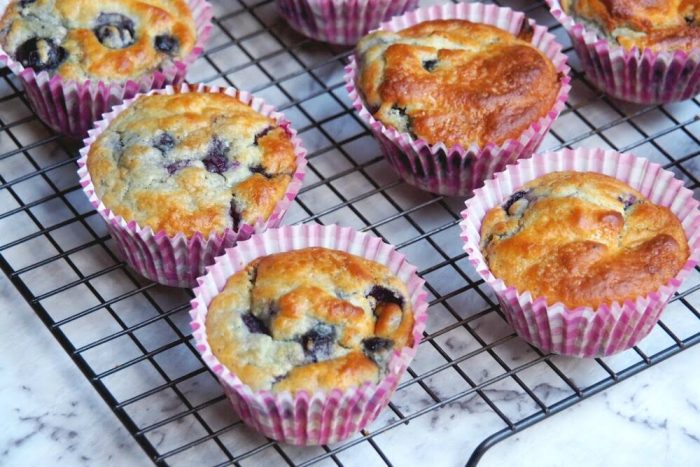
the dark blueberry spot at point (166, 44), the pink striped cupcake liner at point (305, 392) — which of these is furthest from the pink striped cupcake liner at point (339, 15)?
the pink striped cupcake liner at point (305, 392)

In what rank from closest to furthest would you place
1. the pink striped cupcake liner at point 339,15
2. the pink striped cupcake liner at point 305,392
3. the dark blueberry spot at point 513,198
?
the pink striped cupcake liner at point 305,392 → the dark blueberry spot at point 513,198 → the pink striped cupcake liner at point 339,15

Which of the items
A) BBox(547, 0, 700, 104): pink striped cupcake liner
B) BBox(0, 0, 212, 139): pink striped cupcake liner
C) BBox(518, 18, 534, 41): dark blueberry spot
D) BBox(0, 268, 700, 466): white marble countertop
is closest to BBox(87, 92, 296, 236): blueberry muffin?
BBox(0, 0, 212, 139): pink striped cupcake liner

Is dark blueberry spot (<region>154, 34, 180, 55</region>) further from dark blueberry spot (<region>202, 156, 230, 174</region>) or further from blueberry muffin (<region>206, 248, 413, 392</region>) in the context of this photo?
blueberry muffin (<region>206, 248, 413, 392</region>)

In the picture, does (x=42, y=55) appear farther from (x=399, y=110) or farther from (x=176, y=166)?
(x=399, y=110)

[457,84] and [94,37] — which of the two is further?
[94,37]

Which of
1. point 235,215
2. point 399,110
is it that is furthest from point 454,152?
point 235,215

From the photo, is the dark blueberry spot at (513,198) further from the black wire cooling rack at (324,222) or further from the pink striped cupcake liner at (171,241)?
the pink striped cupcake liner at (171,241)
